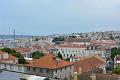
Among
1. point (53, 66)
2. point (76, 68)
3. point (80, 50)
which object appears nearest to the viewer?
point (53, 66)

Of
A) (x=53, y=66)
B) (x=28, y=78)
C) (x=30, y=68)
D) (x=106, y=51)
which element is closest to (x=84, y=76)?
(x=53, y=66)

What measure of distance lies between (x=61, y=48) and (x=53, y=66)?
50.5 metres

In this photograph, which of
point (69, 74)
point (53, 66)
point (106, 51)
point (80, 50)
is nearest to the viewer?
point (53, 66)

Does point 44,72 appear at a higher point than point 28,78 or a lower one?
lower

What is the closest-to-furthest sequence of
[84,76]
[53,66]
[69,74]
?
[84,76] → [53,66] → [69,74]

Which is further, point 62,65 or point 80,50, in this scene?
point 80,50

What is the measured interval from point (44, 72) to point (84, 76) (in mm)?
4809

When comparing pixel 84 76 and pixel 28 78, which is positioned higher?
pixel 28 78

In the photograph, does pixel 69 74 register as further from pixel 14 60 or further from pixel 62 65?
pixel 14 60

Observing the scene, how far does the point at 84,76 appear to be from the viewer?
2778cm

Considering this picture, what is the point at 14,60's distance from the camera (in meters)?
36.8

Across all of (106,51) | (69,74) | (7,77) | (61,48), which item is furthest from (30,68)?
(61,48)

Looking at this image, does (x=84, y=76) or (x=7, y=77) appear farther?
(x=84, y=76)

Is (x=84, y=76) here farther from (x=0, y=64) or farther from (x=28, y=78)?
(x=28, y=78)
